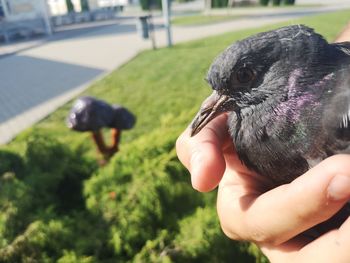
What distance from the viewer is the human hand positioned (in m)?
1.41

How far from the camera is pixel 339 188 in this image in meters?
1.36

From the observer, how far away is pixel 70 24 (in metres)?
30.0

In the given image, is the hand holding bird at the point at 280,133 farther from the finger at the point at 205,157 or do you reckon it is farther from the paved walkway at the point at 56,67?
the paved walkway at the point at 56,67

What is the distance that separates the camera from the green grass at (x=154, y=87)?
7430 millimetres

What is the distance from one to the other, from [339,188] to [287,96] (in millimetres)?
567

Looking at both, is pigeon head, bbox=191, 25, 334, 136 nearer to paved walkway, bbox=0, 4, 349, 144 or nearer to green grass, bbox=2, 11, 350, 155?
green grass, bbox=2, 11, 350, 155

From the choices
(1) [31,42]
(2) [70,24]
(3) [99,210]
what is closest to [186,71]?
(3) [99,210]

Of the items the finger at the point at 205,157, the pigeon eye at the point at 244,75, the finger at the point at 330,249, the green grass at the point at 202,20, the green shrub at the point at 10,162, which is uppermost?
the pigeon eye at the point at 244,75

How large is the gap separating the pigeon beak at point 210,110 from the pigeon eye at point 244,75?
0.42 ft

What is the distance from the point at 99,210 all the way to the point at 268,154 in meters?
1.71

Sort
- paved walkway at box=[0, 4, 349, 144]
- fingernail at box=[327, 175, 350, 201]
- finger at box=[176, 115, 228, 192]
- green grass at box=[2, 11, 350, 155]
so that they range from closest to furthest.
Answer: fingernail at box=[327, 175, 350, 201] → finger at box=[176, 115, 228, 192] → green grass at box=[2, 11, 350, 155] → paved walkway at box=[0, 4, 349, 144]

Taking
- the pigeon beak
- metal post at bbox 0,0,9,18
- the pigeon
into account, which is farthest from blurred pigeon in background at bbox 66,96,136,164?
metal post at bbox 0,0,9,18

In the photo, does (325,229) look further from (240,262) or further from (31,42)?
(31,42)

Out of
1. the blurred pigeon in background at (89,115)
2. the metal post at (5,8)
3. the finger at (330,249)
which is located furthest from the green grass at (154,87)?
the metal post at (5,8)
